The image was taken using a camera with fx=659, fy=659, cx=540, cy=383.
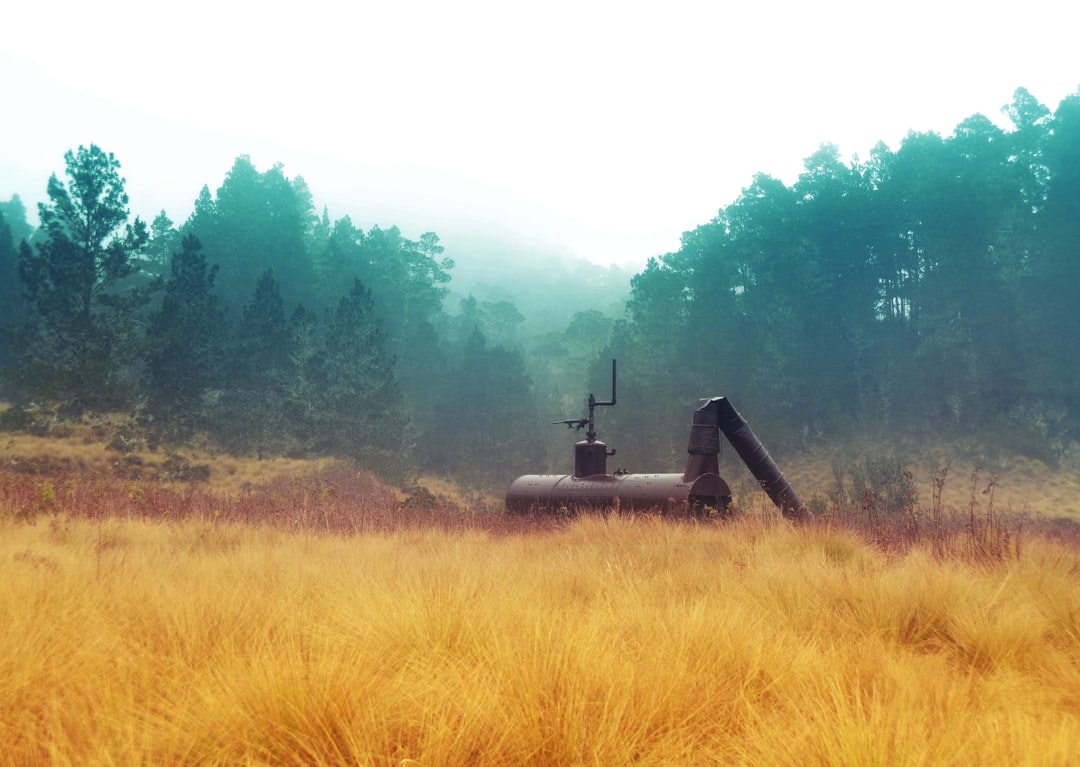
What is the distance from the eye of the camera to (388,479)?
2830cm

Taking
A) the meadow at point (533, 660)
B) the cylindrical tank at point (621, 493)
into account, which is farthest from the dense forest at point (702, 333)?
the meadow at point (533, 660)

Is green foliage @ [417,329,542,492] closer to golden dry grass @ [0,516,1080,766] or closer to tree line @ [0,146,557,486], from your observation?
tree line @ [0,146,557,486]

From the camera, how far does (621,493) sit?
9.66 meters

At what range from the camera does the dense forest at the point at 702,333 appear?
26.0 metres

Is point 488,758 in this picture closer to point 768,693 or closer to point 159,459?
point 768,693

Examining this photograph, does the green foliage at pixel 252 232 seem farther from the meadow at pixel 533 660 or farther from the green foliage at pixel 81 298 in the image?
the meadow at pixel 533 660

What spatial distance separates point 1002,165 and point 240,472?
3478cm

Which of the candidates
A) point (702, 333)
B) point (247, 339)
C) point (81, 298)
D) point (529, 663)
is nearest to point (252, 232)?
point (247, 339)

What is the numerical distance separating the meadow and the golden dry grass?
0.6 inches

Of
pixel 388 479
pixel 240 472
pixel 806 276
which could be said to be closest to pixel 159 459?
pixel 240 472

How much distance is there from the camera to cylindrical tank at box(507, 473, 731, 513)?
9000 millimetres

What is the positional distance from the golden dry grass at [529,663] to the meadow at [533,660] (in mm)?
15

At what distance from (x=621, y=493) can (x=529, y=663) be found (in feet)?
24.0

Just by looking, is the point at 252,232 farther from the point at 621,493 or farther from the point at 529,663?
the point at 529,663
